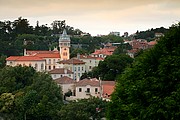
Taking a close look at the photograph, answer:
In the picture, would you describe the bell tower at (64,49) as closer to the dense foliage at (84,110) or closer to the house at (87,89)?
the house at (87,89)

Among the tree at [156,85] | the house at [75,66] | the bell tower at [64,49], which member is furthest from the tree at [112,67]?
the tree at [156,85]

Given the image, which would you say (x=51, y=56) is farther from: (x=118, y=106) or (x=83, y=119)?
(x=118, y=106)

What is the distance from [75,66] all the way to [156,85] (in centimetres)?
4085

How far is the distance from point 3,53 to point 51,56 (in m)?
10.4

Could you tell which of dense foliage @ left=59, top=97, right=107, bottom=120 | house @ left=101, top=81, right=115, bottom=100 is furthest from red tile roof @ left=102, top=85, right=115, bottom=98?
dense foliage @ left=59, top=97, right=107, bottom=120

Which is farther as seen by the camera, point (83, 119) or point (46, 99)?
point (46, 99)

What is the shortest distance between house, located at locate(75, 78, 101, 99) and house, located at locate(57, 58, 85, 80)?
1235 centimetres

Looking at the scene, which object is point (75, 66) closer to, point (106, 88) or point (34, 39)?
point (106, 88)

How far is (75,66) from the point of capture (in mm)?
53062

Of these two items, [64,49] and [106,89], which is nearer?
[106,89]

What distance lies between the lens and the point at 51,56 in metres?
58.1

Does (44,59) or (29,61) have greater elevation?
(44,59)

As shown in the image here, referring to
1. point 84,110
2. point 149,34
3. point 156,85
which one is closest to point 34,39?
point 149,34

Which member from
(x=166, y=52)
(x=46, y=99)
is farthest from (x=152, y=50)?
(x=46, y=99)
